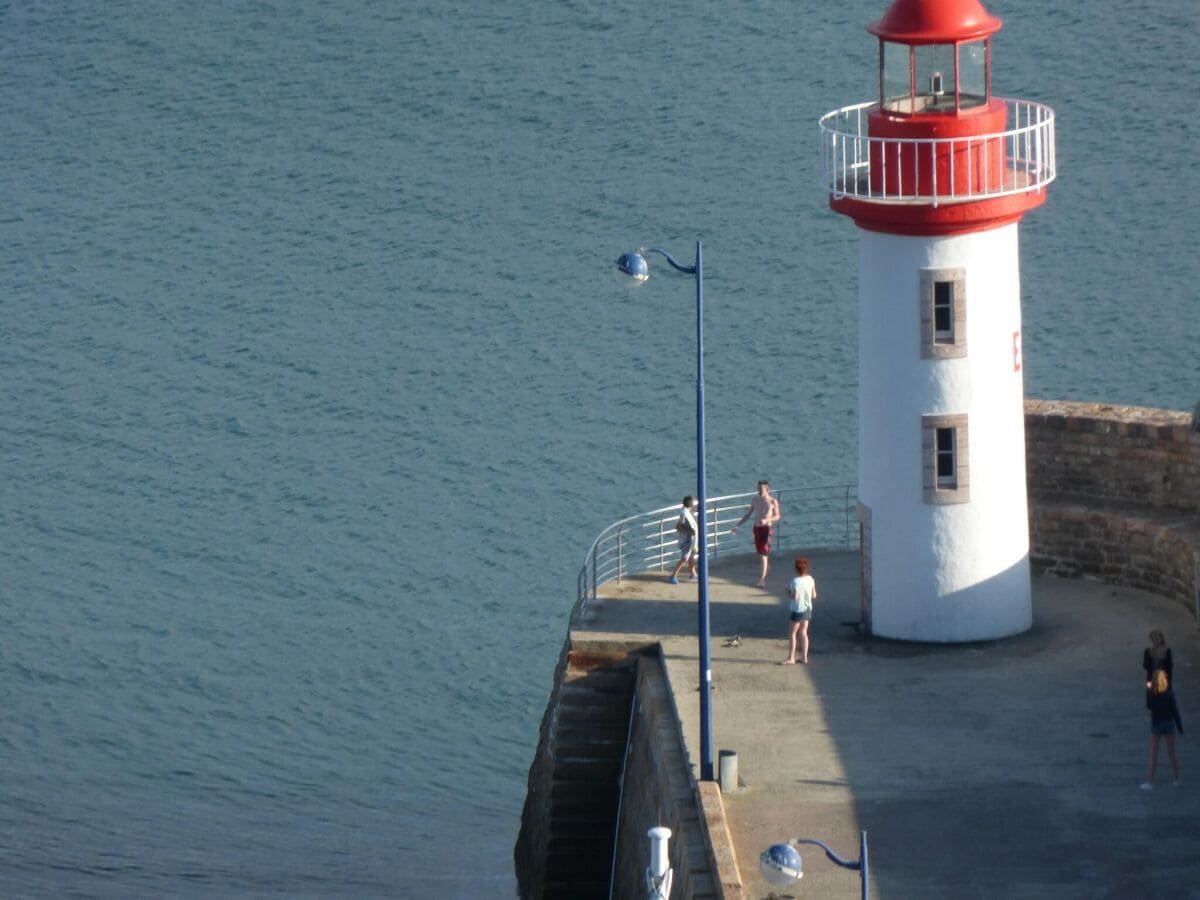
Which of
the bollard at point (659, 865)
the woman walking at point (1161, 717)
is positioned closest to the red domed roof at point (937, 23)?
the woman walking at point (1161, 717)

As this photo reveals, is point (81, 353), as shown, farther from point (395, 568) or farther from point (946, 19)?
point (946, 19)

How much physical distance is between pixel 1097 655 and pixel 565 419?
2038cm

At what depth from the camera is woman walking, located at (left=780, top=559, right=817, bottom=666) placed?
28922mm

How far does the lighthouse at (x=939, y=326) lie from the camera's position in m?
28.8

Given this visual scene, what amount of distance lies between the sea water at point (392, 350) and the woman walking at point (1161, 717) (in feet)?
36.2

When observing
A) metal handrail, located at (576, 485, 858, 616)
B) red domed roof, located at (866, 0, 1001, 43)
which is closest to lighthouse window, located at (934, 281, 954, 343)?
red domed roof, located at (866, 0, 1001, 43)

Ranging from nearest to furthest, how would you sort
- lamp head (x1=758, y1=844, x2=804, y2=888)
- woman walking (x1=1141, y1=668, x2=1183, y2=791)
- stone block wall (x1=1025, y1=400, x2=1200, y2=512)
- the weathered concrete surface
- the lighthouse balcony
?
lamp head (x1=758, y1=844, x2=804, y2=888) → the weathered concrete surface → woman walking (x1=1141, y1=668, x2=1183, y2=791) → the lighthouse balcony → stone block wall (x1=1025, y1=400, x2=1200, y2=512)

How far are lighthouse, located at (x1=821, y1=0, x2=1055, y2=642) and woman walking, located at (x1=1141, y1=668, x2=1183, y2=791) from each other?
4.52 m

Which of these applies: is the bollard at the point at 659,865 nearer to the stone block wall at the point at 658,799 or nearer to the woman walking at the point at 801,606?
the stone block wall at the point at 658,799

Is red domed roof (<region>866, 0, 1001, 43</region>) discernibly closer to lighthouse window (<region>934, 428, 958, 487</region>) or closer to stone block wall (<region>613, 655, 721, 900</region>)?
lighthouse window (<region>934, 428, 958, 487</region>)

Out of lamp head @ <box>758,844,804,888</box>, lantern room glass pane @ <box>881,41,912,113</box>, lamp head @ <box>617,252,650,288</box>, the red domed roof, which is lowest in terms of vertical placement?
lamp head @ <box>758,844,804,888</box>

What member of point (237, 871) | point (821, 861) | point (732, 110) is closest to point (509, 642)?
point (237, 871)

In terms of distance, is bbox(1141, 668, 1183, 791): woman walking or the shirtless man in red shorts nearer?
bbox(1141, 668, 1183, 791): woman walking

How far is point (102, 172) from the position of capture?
62.1 metres
